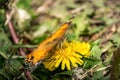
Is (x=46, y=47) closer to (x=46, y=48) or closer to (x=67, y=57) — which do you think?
(x=46, y=48)

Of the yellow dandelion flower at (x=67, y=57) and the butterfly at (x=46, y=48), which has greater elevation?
the butterfly at (x=46, y=48)

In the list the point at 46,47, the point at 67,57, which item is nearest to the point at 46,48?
the point at 46,47

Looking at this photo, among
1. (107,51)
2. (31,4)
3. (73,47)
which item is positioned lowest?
(107,51)

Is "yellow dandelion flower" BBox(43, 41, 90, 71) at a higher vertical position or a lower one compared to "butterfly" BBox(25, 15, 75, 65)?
lower

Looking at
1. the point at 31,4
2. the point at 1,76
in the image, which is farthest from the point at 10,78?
the point at 31,4

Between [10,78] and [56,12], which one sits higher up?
[56,12]

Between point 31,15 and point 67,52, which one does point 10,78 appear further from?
point 31,15

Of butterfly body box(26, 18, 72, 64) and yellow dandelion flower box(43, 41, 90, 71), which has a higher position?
butterfly body box(26, 18, 72, 64)

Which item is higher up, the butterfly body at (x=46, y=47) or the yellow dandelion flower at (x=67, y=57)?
the butterfly body at (x=46, y=47)
